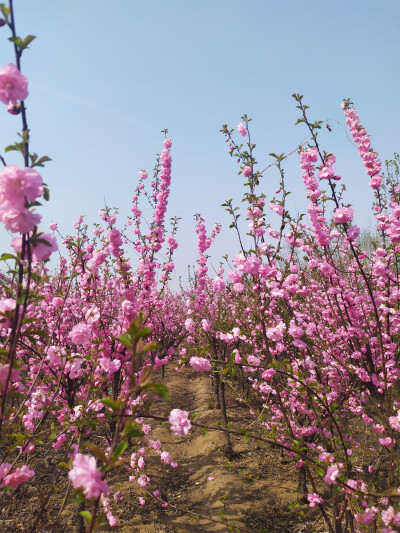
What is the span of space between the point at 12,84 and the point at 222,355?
8.68 metres

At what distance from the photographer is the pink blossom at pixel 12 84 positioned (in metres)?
1.45

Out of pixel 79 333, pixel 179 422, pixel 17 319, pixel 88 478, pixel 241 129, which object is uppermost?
pixel 241 129

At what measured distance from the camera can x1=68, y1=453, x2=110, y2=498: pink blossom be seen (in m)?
1.10

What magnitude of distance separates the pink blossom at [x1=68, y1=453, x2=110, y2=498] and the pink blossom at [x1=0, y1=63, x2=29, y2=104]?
1.48m

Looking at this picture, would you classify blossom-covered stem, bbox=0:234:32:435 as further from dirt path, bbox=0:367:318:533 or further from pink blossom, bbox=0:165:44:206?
dirt path, bbox=0:367:318:533

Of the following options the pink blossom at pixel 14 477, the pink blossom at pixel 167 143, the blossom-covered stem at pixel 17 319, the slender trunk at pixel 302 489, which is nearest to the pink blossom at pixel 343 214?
the blossom-covered stem at pixel 17 319

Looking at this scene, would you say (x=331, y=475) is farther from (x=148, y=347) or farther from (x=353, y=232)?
(x=353, y=232)

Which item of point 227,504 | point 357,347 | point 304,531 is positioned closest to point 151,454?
point 227,504

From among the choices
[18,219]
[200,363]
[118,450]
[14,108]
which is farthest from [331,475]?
[14,108]

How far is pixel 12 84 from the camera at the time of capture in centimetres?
147

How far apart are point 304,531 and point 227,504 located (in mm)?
1208

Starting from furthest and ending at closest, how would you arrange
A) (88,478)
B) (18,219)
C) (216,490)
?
1. (216,490)
2. (18,219)
3. (88,478)

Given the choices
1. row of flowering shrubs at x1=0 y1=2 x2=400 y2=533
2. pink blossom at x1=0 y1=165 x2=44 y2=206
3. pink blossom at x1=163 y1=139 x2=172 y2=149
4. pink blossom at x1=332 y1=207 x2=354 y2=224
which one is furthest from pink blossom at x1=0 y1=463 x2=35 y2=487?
pink blossom at x1=163 y1=139 x2=172 y2=149

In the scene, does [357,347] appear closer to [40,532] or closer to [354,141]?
[354,141]
